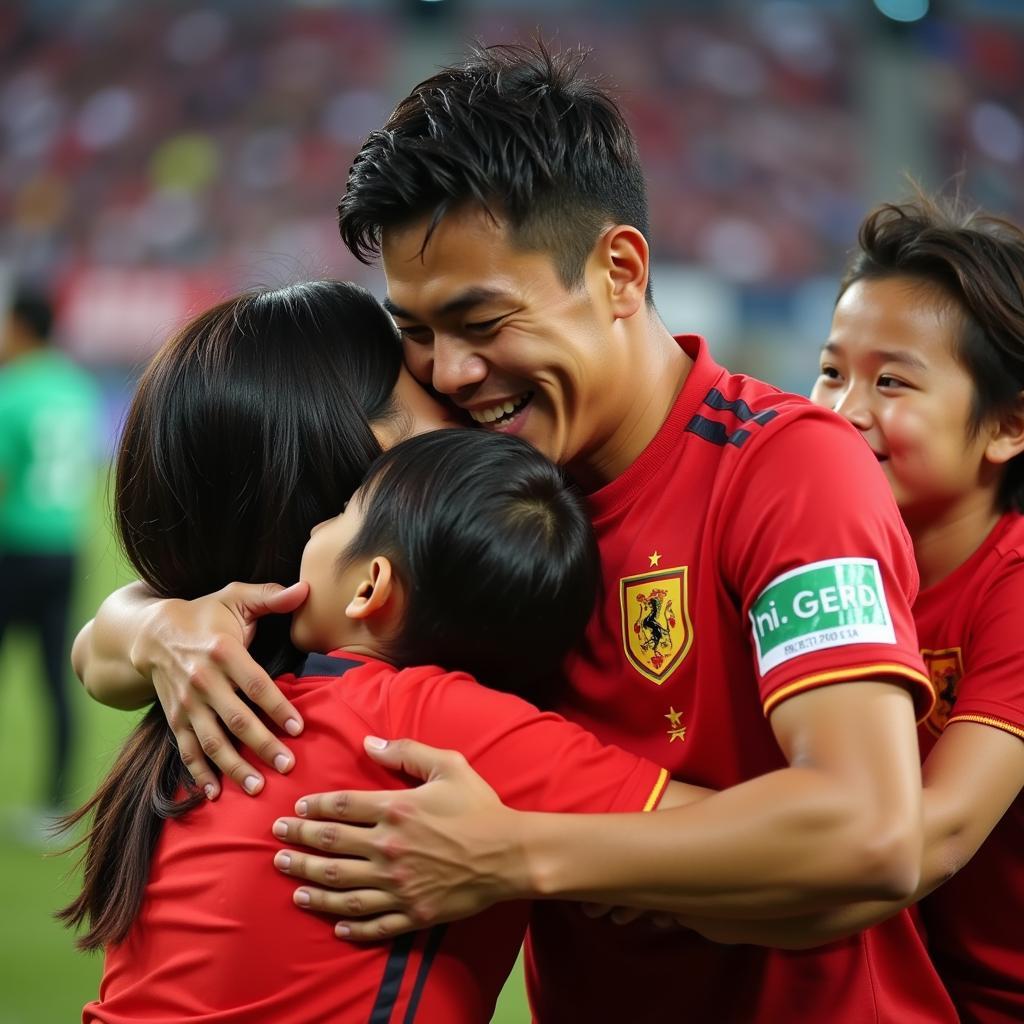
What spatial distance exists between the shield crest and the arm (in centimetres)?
48

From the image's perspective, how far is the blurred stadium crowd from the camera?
1864 cm

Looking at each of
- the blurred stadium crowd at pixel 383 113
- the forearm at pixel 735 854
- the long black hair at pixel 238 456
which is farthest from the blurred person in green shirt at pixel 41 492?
the blurred stadium crowd at pixel 383 113

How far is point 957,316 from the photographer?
2.32m

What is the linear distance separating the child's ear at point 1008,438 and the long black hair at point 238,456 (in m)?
1.06

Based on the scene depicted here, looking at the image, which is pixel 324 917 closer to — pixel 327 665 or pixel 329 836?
pixel 329 836

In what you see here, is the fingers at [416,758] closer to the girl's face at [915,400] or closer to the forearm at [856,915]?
the forearm at [856,915]

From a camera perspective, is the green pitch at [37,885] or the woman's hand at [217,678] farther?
the green pitch at [37,885]

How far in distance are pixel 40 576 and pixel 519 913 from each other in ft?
15.9

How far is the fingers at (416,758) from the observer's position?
166cm

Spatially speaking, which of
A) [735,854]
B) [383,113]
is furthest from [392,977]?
[383,113]

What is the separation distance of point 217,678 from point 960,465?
4.31ft

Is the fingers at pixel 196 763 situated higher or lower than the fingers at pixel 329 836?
higher

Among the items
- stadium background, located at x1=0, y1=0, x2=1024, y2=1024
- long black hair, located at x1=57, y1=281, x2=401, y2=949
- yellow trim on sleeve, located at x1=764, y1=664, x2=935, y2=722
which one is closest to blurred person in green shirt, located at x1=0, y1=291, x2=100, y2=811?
long black hair, located at x1=57, y1=281, x2=401, y2=949

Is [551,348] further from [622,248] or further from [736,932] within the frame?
[736,932]
